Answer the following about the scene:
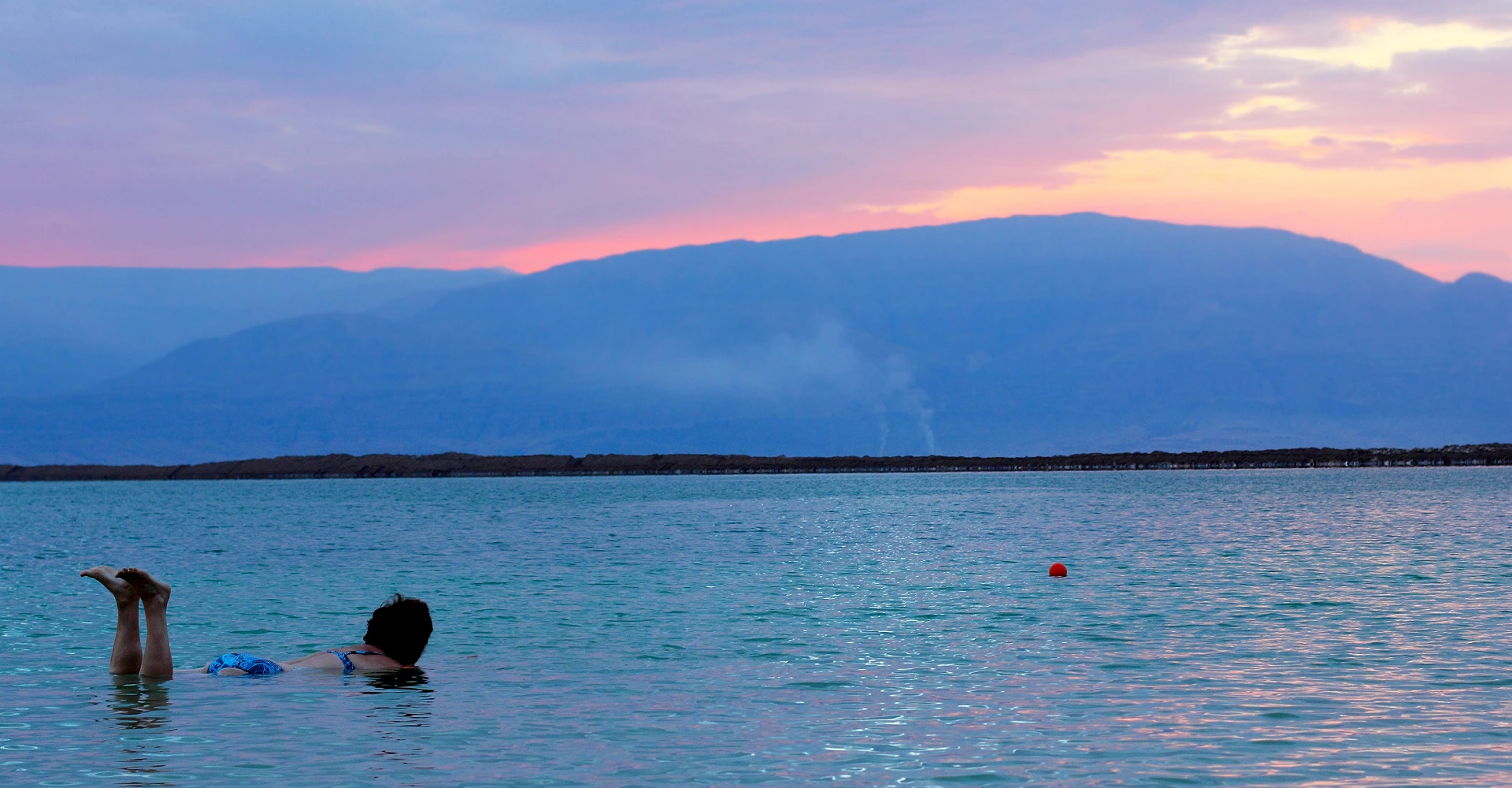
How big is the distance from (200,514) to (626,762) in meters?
105

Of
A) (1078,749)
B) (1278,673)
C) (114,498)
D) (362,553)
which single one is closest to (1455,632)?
(1278,673)

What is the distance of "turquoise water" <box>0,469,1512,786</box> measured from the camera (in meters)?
15.8

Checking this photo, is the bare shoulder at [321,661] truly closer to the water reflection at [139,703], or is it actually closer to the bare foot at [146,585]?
the water reflection at [139,703]


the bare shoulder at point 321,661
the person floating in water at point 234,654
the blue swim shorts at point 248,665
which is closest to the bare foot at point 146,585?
the person floating in water at point 234,654

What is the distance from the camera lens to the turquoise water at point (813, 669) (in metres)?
15.8

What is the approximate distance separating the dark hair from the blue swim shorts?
1.54m

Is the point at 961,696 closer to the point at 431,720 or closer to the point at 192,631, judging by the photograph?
the point at 431,720

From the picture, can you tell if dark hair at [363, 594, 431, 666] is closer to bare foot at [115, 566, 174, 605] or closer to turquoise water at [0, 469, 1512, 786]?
turquoise water at [0, 469, 1512, 786]

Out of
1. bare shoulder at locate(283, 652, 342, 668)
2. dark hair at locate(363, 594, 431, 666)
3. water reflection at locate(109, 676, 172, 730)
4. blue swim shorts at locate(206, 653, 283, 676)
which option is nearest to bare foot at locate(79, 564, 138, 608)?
water reflection at locate(109, 676, 172, 730)

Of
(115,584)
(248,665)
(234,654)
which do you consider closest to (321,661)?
(248,665)

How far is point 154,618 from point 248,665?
2.84 m

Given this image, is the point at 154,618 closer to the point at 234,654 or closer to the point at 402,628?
the point at 234,654

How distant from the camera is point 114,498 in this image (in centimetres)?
17525

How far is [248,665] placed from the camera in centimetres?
2153
